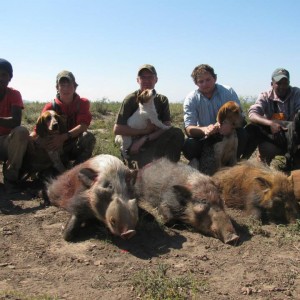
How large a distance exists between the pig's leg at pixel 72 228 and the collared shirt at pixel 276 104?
14.8 feet

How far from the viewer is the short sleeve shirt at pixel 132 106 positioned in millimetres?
7959

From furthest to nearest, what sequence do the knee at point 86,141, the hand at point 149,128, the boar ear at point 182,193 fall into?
the hand at point 149,128 → the knee at point 86,141 → the boar ear at point 182,193

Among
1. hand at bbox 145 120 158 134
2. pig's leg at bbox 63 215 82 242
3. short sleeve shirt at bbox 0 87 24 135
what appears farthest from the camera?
hand at bbox 145 120 158 134

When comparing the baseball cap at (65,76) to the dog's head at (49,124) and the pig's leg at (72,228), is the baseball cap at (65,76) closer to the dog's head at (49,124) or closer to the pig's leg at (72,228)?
the dog's head at (49,124)

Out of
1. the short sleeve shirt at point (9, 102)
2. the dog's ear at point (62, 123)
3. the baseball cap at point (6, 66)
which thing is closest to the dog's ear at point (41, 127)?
the dog's ear at point (62, 123)

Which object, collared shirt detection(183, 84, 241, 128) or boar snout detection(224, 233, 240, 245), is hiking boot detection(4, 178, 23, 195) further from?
boar snout detection(224, 233, 240, 245)

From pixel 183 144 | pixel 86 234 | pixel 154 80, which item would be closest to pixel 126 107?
pixel 154 80

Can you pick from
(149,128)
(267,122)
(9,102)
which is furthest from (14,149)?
(267,122)

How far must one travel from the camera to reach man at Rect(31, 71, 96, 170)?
7.33 metres

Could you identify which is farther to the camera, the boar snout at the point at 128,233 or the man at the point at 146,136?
the man at the point at 146,136

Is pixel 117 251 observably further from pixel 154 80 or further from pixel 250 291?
pixel 154 80

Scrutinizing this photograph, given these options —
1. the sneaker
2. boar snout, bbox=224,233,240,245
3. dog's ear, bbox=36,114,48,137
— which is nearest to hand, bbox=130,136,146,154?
the sneaker

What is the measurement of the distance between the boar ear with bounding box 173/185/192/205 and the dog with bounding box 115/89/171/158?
2.34m

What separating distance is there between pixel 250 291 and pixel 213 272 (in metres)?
0.51
